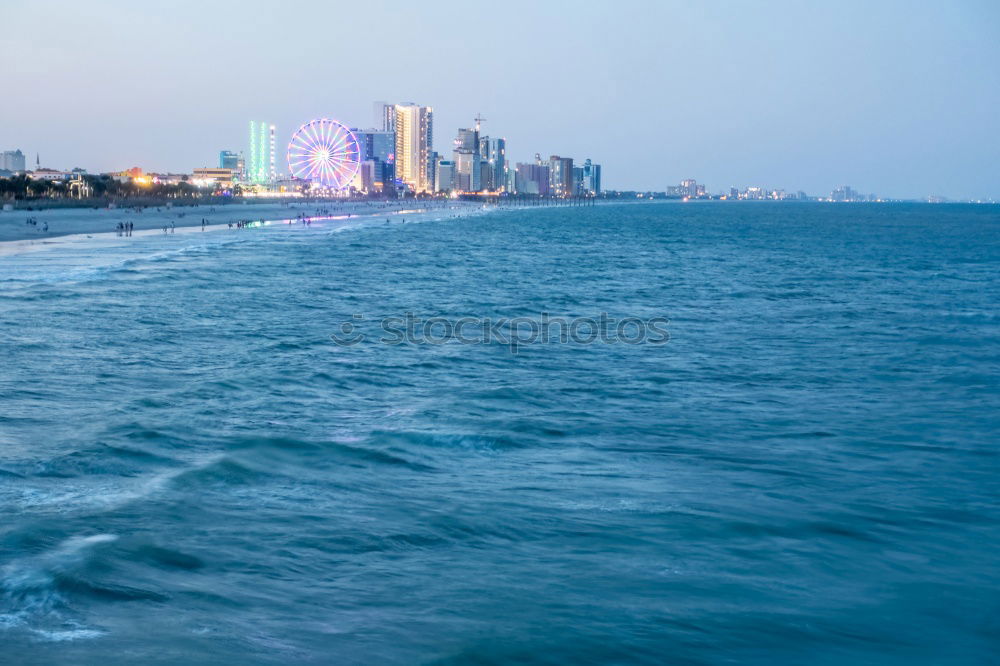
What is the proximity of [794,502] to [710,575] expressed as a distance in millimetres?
3065

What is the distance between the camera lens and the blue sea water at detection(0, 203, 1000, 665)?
9398 millimetres

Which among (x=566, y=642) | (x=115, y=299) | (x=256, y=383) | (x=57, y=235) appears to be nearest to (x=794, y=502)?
(x=566, y=642)

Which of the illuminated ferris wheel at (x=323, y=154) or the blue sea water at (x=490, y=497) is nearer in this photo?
the blue sea water at (x=490, y=497)

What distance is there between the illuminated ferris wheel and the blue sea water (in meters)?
138

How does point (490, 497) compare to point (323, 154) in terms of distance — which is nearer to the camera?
point (490, 497)

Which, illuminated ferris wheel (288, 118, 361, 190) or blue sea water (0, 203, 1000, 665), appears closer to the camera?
blue sea water (0, 203, 1000, 665)

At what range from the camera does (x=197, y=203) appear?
17912cm

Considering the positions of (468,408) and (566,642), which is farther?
(468,408)

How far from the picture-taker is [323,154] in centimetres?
16362

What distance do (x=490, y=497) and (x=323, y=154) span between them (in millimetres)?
156975

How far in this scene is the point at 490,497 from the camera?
13.2 meters

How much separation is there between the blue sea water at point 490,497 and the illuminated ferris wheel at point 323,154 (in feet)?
453

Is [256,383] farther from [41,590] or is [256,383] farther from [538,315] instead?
[538,315]

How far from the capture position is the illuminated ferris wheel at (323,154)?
164 m
